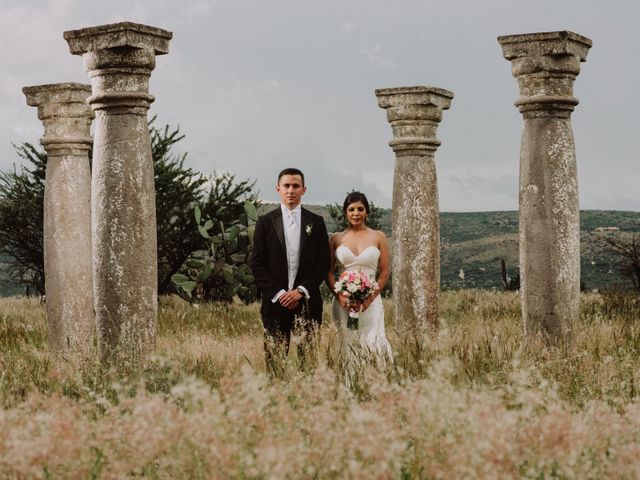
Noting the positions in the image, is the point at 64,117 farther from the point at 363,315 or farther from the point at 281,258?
the point at 363,315

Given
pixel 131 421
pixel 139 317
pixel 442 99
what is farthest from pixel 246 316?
pixel 131 421

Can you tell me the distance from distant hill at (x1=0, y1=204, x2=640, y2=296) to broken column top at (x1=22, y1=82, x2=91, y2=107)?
1048 inches

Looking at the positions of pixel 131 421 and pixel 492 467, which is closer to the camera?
pixel 492 467

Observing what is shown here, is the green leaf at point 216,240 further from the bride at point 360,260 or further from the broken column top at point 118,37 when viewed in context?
the broken column top at point 118,37

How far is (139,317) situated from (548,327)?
12.9ft

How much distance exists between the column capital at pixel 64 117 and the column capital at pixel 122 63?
270cm

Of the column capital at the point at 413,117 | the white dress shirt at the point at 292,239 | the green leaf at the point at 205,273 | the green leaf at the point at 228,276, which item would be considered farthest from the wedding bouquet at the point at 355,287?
the green leaf at the point at 228,276

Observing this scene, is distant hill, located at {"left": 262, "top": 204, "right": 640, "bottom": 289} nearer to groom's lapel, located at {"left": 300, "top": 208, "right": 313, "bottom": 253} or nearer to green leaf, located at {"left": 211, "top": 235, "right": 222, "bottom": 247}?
green leaf, located at {"left": 211, "top": 235, "right": 222, "bottom": 247}

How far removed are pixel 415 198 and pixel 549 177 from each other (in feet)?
9.56

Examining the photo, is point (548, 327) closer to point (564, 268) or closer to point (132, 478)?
point (564, 268)

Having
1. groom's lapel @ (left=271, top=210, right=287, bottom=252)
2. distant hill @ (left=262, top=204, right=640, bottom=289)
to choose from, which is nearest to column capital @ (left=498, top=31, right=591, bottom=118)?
groom's lapel @ (left=271, top=210, right=287, bottom=252)

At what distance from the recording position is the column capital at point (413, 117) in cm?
1130

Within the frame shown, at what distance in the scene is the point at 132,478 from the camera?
14.0 ft

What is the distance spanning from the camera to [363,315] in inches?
350
